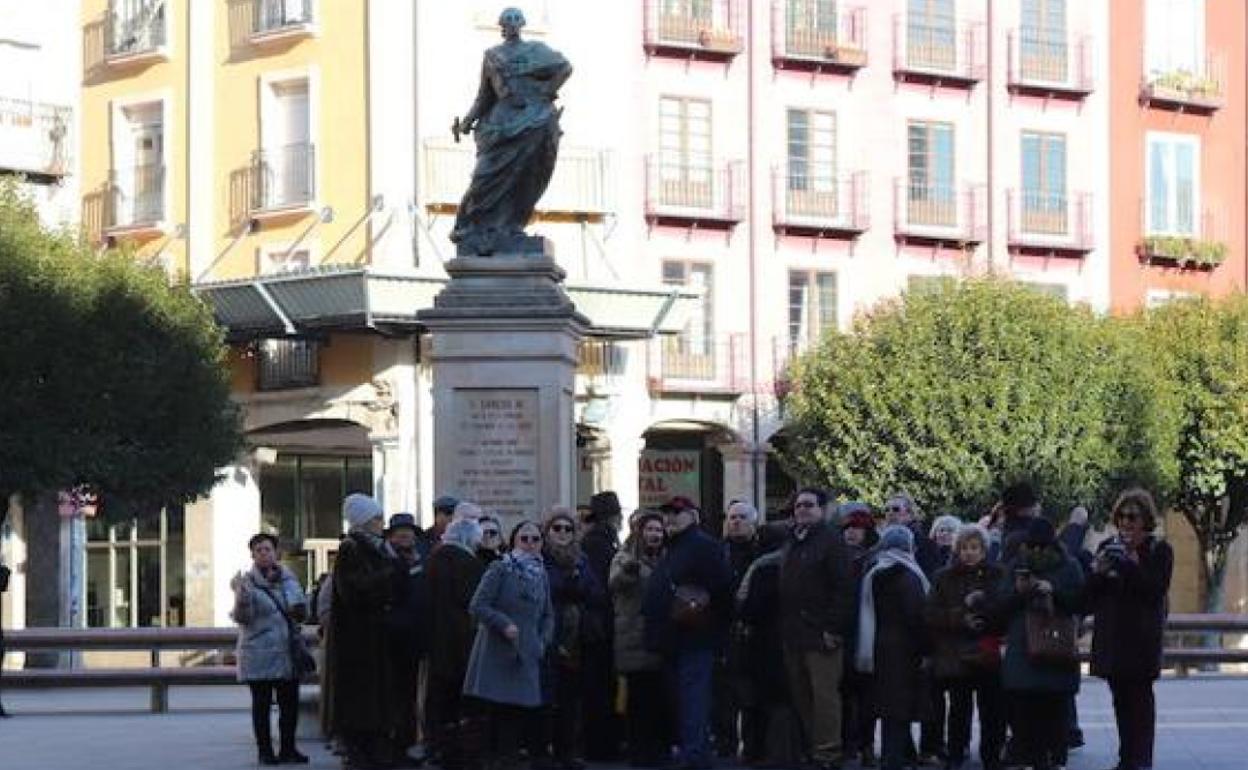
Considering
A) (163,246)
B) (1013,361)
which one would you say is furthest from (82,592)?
(1013,361)

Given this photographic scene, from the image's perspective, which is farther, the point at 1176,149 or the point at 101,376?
the point at 1176,149

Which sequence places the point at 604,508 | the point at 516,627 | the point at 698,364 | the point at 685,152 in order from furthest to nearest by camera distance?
the point at 685,152, the point at 698,364, the point at 604,508, the point at 516,627

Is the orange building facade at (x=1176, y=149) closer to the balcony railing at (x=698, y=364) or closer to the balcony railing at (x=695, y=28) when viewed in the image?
the balcony railing at (x=698, y=364)

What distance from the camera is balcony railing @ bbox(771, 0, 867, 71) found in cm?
5875

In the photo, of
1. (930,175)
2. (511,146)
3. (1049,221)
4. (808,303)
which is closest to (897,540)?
(511,146)

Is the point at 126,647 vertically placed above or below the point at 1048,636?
below

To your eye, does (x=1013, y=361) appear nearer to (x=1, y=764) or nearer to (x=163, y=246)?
(x=163, y=246)

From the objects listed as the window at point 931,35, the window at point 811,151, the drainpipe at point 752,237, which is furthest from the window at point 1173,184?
the drainpipe at point 752,237

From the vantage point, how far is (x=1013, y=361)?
57.0 m

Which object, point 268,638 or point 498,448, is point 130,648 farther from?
point 268,638

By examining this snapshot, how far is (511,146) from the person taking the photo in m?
29.2

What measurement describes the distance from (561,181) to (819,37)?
617 cm

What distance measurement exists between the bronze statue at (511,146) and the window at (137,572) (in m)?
28.4

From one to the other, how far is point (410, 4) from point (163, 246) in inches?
227
